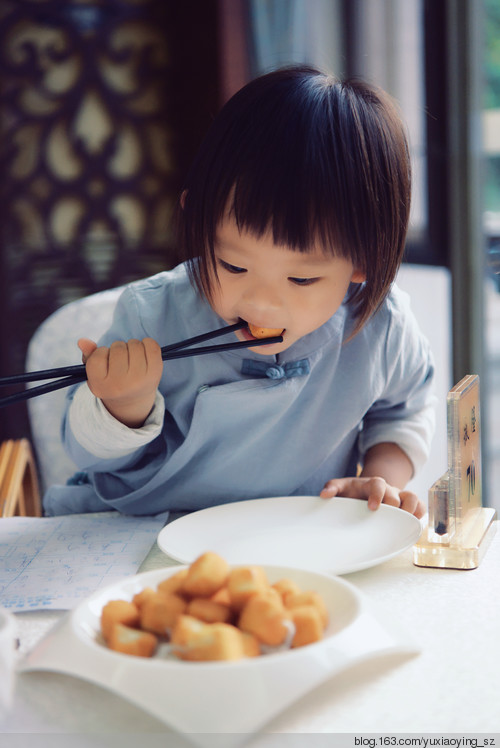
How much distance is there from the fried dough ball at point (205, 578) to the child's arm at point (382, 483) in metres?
0.28

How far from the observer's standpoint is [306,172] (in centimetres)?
65

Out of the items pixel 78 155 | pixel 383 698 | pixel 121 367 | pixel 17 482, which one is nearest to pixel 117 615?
pixel 383 698

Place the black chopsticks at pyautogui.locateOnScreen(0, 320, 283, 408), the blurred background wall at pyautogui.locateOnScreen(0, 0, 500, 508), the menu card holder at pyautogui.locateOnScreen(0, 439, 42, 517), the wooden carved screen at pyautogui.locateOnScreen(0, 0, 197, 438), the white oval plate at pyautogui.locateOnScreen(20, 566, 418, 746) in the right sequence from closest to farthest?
1. the white oval plate at pyautogui.locateOnScreen(20, 566, 418, 746)
2. the black chopsticks at pyautogui.locateOnScreen(0, 320, 283, 408)
3. the menu card holder at pyautogui.locateOnScreen(0, 439, 42, 517)
4. the blurred background wall at pyautogui.locateOnScreen(0, 0, 500, 508)
5. the wooden carved screen at pyautogui.locateOnScreen(0, 0, 197, 438)

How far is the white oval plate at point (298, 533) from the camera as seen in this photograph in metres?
0.61

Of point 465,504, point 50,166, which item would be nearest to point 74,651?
point 465,504

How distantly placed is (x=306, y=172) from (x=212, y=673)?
43 cm

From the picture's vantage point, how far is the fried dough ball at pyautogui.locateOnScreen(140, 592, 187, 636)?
427mm

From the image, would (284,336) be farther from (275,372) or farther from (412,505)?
(412,505)

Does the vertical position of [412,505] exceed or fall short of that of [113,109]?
it falls short

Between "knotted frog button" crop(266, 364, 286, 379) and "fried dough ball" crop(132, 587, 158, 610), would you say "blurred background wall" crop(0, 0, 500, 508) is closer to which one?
"knotted frog button" crop(266, 364, 286, 379)

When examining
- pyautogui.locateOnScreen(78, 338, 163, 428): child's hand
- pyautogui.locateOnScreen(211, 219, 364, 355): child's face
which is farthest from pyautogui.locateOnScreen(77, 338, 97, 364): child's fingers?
pyautogui.locateOnScreen(211, 219, 364, 355): child's face

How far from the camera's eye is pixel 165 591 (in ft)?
1.47

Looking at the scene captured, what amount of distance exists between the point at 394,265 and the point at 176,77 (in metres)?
1.58

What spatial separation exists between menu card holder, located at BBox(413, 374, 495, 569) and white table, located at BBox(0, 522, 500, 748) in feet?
0.28
